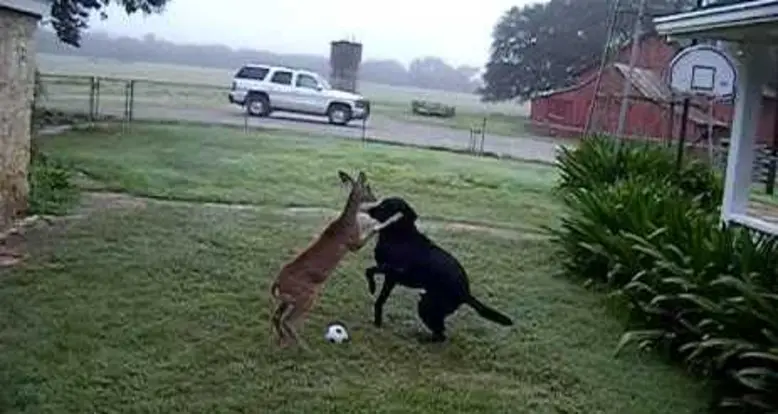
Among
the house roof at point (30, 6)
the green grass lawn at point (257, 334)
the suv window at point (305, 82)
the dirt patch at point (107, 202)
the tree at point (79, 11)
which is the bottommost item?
the green grass lawn at point (257, 334)

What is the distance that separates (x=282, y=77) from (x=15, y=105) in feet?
51.4

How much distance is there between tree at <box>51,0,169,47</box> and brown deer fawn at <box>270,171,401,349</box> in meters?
14.6

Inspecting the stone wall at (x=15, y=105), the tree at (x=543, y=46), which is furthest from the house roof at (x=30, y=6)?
the tree at (x=543, y=46)

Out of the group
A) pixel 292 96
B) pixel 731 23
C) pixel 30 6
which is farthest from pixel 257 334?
pixel 292 96

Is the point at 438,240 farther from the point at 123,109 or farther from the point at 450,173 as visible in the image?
the point at 123,109

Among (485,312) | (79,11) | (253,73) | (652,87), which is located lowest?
(485,312)

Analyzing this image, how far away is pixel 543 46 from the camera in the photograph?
113 feet

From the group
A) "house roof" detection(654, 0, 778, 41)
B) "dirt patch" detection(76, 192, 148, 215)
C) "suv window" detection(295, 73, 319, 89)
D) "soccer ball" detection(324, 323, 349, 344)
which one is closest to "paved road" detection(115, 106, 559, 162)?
"suv window" detection(295, 73, 319, 89)

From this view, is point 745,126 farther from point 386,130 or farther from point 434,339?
point 386,130

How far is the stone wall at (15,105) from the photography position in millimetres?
7742

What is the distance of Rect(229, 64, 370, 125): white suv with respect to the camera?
76.5 ft

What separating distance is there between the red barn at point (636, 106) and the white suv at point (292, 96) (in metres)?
5.43

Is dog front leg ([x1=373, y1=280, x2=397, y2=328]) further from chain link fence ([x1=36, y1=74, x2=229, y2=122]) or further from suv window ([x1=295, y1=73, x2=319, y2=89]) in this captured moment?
suv window ([x1=295, y1=73, x2=319, y2=89])

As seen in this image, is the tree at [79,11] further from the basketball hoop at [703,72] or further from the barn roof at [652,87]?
A: the basketball hoop at [703,72]
